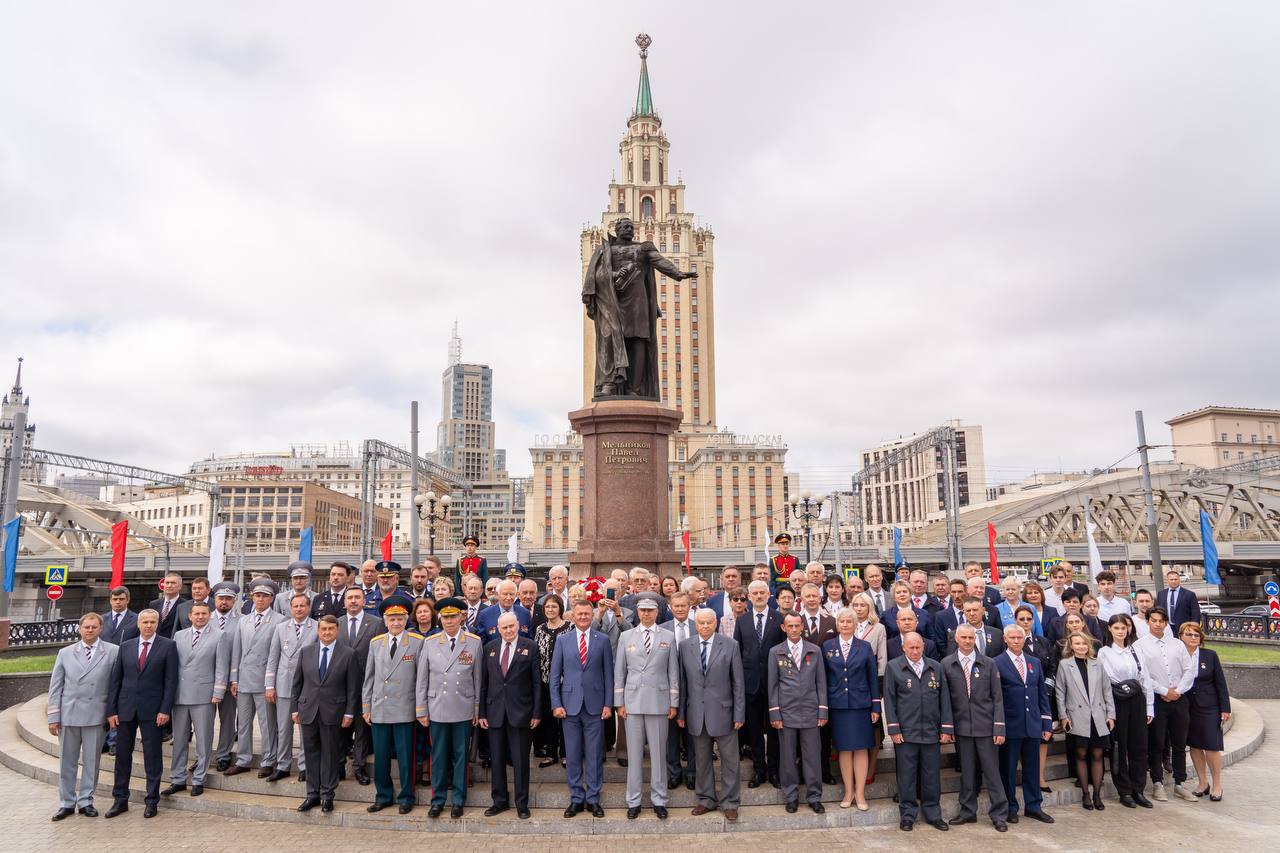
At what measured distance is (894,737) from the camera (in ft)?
21.8

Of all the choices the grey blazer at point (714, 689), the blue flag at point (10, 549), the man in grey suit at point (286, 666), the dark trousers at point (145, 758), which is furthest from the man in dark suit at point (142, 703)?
the blue flag at point (10, 549)

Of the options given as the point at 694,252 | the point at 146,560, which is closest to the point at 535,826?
the point at 146,560

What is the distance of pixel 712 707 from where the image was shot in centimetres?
664

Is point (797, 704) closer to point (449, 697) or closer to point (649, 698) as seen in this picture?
point (649, 698)

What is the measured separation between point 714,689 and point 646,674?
1.89ft

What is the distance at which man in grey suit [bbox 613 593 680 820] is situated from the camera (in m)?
6.69

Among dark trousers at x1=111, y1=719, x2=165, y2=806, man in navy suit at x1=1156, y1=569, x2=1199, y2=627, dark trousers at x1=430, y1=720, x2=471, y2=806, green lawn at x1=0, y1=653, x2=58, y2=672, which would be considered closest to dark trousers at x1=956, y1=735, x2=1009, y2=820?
dark trousers at x1=430, y1=720, x2=471, y2=806

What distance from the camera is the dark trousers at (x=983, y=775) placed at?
21.9ft

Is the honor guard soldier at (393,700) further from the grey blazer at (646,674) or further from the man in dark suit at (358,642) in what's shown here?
the grey blazer at (646,674)

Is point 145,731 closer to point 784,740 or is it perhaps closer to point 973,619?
point 784,740

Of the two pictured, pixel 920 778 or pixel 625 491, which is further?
pixel 625 491

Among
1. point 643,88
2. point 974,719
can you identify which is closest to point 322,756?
point 974,719

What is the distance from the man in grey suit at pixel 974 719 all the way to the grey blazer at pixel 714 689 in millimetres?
1786

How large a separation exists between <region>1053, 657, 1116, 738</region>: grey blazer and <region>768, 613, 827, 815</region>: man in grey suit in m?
2.28
